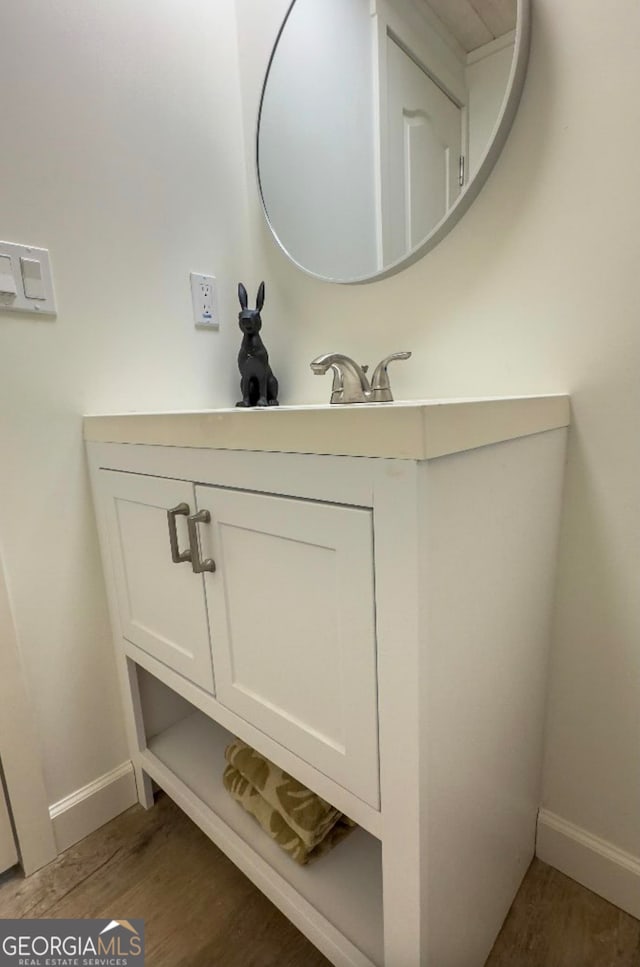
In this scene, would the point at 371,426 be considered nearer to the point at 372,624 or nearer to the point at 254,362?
the point at 372,624

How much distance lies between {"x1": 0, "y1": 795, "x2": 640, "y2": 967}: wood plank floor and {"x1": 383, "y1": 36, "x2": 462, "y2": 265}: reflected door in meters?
1.23

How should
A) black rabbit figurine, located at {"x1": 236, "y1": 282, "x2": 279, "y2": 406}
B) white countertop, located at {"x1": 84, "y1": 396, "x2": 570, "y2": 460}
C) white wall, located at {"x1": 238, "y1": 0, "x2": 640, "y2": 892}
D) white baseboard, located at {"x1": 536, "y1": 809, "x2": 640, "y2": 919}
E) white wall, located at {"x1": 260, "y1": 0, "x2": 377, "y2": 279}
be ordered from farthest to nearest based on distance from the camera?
black rabbit figurine, located at {"x1": 236, "y1": 282, "x2": 279, "y2": 406}
white wall, located at {"x1": 260, "y1": 0, "x2": 377, "y2": 279}
white baseboard, located at {"x1": 536, "y1": 809, "x2": 640, "y2": 919}
white wall, located at {"x1": 238, "y1": 0, "x2": 640, "y2": 892}
white countertop, located at {"x1": 84, "y1": 396, "x2": 570, "y2": 460}

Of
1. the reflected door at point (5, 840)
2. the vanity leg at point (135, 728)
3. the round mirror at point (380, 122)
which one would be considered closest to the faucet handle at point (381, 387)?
the round mirror at point (380, 122)

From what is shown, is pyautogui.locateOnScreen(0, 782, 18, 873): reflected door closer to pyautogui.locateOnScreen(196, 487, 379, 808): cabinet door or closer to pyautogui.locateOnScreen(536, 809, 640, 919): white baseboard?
pyautogui.locateOnScreen(196, 487, 379, 808): cabinet door

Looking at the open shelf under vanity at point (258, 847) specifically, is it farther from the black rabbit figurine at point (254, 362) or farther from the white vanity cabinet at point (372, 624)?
the black rabbit figurine at point (254, 362)

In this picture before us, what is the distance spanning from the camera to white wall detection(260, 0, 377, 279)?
94 centimetres

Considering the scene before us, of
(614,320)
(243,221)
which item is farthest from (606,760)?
(243,221)

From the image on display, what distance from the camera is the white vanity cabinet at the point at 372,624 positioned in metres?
0.48

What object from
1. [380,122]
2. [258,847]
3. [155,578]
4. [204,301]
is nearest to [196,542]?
[155,578]

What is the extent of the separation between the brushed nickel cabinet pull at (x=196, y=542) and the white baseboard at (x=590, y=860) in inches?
32.4

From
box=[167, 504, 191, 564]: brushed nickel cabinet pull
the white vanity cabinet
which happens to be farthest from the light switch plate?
box=[167, 504, 191, 564]: brushed nickel cabinet pull

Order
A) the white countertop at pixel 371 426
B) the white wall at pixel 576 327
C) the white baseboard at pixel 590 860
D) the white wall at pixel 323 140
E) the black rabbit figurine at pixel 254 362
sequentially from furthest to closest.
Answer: the black rabbit figurine at pixel 254 362 < the white wall at pixel 323 140 < the white baseboard at pixel 590 860 < the white wall at pixel 576 327 < the white countertop at pixel 371 426

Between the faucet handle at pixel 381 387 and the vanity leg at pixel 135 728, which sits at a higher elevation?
the faucet handle at pixel 381 387

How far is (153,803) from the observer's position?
1082 millimetres
